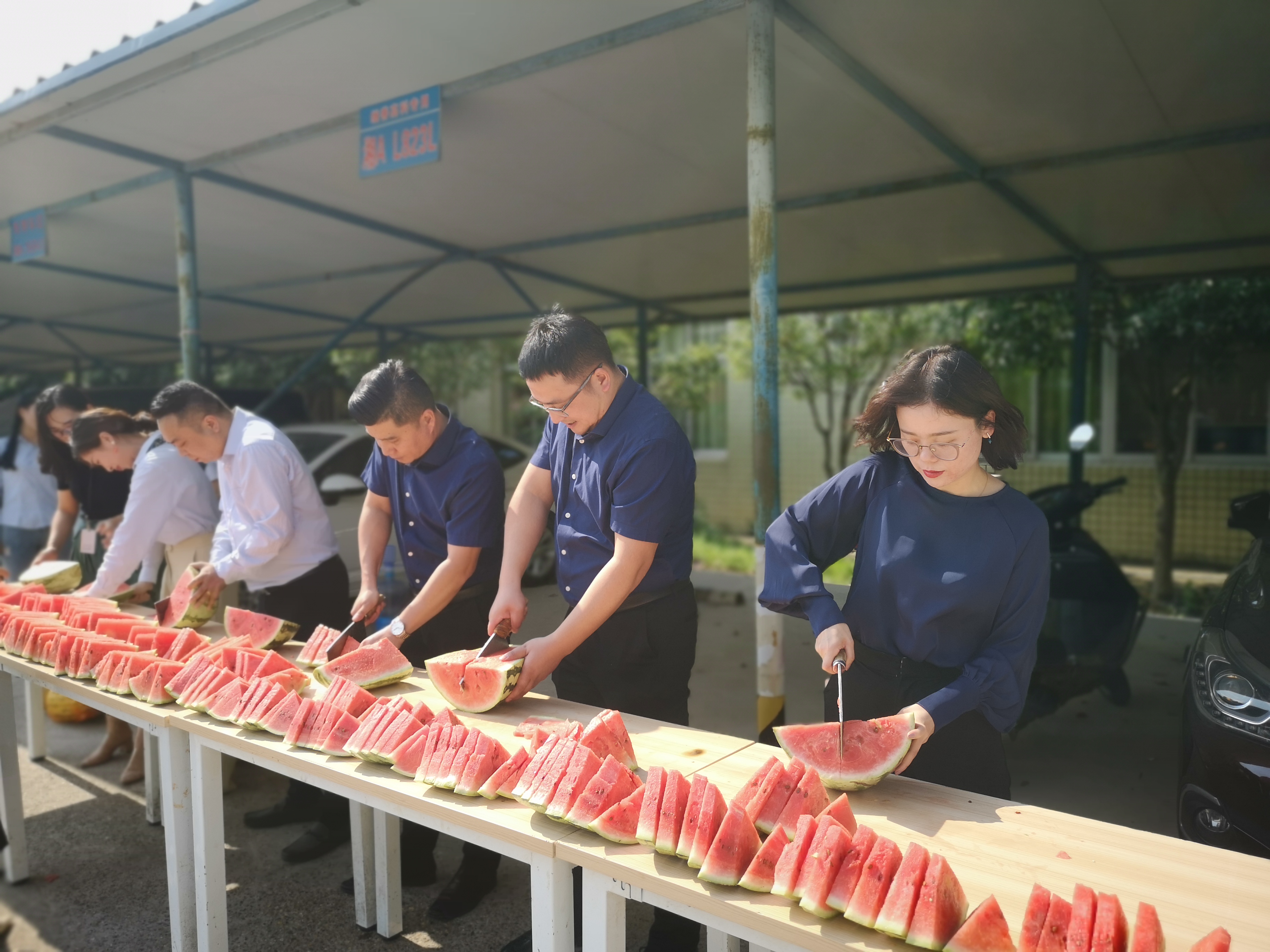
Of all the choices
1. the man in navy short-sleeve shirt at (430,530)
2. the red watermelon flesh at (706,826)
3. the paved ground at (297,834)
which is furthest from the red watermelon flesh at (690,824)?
the man in navy short-sleeve shirt at (430,530)

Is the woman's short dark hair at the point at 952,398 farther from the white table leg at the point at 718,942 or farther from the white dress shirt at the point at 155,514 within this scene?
the white dress shirt at the point at 155,514

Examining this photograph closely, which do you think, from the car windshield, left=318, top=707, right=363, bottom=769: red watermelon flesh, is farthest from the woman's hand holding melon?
the car windshield

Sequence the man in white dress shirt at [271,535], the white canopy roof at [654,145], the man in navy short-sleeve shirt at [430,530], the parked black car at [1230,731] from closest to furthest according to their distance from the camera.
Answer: the parked black car at [1230,731]
the man in navy short-sleeve shirt at [430,530]
the white canopy roof at [654,145]
the man in white dress shirt at [271,535]

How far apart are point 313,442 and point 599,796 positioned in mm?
6571

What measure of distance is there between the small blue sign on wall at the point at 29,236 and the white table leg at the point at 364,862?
5.62 metres

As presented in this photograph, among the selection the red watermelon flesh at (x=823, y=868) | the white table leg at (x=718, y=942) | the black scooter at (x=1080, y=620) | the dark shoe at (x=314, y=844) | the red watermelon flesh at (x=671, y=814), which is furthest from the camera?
the black scooter at (x=1080, y=620)

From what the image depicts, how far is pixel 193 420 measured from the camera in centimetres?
389

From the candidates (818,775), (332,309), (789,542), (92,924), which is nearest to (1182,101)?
(789,542)

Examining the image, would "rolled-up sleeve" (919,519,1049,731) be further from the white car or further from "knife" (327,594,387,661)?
the white car

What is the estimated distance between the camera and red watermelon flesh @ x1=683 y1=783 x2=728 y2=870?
1695 mm

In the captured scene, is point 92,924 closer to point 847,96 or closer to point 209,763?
point 209,763

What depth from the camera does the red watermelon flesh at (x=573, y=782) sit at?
1894mm

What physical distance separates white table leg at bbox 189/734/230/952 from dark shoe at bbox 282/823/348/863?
114 cm

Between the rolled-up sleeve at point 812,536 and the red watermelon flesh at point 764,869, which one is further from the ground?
the rolled-up sleeve at point 812,536
